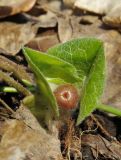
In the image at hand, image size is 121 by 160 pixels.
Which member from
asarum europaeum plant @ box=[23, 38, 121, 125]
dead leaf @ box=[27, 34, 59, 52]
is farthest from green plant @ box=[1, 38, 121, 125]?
dead leaf @ box=[27, 34, 59, 52]

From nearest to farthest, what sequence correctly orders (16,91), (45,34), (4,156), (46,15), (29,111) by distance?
(4,156) < (29,111) < (16,91) < (45,34) < (46,15)

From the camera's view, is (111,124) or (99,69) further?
(111,124)

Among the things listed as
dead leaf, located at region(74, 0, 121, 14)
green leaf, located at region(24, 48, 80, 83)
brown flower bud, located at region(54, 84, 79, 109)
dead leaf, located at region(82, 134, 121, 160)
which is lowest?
dead leaf, located at region(82, 134, 121, 160)

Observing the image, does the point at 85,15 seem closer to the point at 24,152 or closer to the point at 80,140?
the point at 80,140

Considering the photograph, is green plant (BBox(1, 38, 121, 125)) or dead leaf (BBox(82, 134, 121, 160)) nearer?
green plant (BBox(1, 38, 121, 125))

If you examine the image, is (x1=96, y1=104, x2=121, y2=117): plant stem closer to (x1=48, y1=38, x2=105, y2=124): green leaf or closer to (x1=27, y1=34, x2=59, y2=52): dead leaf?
(x1=48, y1=38, x2=105, y2=124): green leaf

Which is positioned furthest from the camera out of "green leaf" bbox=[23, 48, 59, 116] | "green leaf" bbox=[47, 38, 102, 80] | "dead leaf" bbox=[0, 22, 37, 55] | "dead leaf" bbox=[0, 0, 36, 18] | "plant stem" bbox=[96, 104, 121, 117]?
"dead leaf" bbox=[0, 0, 36, 18]

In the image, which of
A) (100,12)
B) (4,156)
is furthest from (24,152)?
(100,12)
